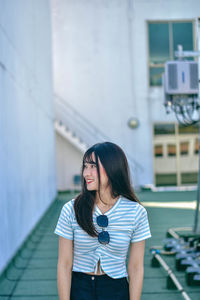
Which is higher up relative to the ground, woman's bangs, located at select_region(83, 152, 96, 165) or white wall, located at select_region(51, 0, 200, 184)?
white wall, located at select_region(51, 0, 200, 184)

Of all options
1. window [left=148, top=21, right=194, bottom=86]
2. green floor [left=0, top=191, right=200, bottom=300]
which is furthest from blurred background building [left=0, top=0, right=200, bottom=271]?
green floor [left=0, top=191, right=200, bottom=300]

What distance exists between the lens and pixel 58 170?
13781 mm

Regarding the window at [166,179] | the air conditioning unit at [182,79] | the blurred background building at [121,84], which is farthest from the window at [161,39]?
the air conditioning unit at [182,79]

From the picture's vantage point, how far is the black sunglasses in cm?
162

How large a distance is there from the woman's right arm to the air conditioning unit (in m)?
3.90

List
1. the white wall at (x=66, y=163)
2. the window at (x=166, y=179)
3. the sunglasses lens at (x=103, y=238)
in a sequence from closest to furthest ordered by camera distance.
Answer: the sunglasses lens at (x=103, y=238), the white wall at (x=66, y=163), the window at (x=166, y=179)

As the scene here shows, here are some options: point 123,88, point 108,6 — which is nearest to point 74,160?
point 123,88

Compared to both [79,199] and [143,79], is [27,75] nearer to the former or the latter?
[79,199]

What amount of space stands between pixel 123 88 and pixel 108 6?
3181 mm

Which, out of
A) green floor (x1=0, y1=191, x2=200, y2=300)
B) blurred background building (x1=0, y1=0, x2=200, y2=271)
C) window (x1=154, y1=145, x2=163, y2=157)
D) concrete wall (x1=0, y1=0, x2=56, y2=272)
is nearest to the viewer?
green floor (x1=0, y1=191, x2=200, y2=300)

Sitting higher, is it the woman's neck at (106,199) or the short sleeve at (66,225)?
the woman's neck at (106,199)

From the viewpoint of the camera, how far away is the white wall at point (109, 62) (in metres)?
14.0

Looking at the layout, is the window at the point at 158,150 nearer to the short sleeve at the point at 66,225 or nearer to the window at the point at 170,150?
the window at the point at 170,150

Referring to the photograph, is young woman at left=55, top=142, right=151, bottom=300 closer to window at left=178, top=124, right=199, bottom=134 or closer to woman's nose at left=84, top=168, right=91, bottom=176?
woman's nose at left=84, top=168, right=91, bottom=176
